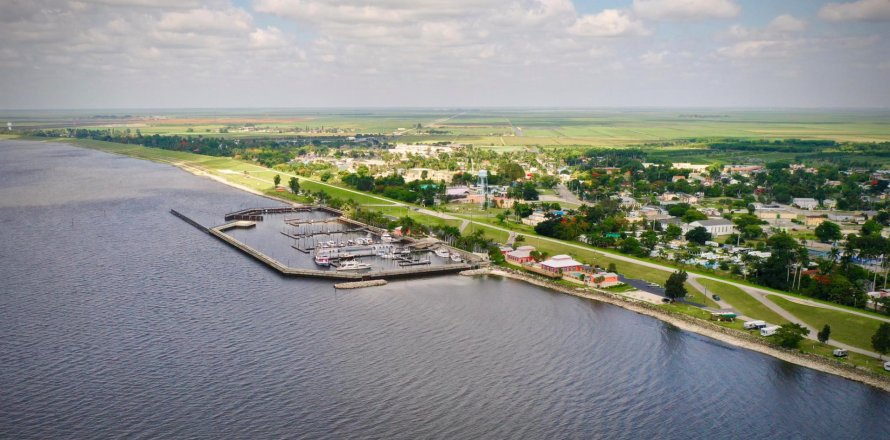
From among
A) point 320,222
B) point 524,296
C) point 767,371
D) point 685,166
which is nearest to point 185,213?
point 320,222

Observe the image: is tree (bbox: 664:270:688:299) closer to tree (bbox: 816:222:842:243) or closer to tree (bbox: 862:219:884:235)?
tree (bbox: 816:222:842:243)

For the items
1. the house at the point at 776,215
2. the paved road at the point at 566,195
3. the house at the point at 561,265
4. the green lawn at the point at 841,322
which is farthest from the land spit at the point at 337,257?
→ the house at the point at 776,215

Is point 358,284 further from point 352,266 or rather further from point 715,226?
point 715,226

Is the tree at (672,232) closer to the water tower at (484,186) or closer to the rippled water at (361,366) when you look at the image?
the rippled water at (361,366)

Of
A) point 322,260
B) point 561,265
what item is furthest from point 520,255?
point 322,260

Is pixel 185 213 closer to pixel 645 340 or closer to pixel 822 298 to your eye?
pixel 645 340
